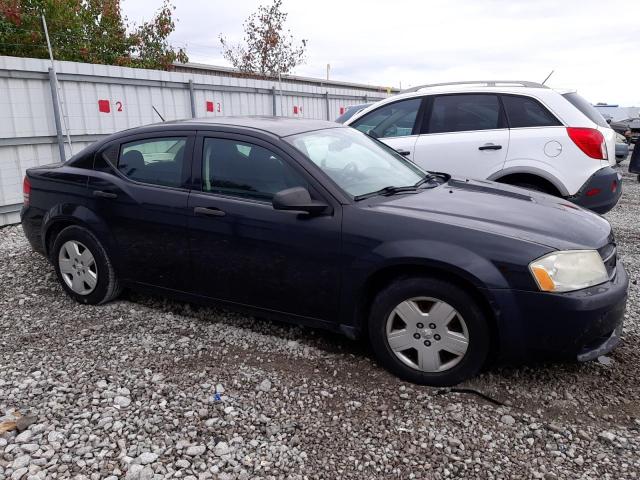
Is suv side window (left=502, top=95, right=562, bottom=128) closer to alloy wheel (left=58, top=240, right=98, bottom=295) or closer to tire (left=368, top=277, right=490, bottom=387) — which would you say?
tire (left=368, top=277, right=490, bottom=387)

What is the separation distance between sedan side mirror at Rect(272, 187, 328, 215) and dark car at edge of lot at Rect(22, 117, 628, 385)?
13 mm

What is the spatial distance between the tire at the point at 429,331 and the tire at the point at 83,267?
7.44ft

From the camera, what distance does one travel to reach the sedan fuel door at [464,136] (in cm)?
575

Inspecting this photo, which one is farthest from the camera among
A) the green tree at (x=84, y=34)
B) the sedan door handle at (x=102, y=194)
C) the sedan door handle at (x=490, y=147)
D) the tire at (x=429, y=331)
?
the green tree at (x=84, y=34)

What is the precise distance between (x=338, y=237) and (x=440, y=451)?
1.31 metres

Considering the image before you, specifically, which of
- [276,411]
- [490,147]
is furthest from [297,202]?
[490,147]

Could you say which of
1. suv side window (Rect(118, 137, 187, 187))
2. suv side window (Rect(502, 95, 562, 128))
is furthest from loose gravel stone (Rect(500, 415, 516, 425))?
suv side window (Rect(502, 95, 562, 128))

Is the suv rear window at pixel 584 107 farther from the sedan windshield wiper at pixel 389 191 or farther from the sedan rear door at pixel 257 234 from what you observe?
the sedan rear door at pixel 257 234

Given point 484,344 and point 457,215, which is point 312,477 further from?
point 457,215

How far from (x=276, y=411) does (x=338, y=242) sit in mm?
1035

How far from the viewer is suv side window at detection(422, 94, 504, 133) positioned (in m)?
5.85

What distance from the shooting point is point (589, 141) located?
537 cm

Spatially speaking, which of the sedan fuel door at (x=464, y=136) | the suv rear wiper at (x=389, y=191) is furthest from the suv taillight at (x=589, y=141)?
the suv rear wiper at (x=389, y=191)

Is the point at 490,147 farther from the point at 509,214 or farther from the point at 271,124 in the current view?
the point at 271,124
